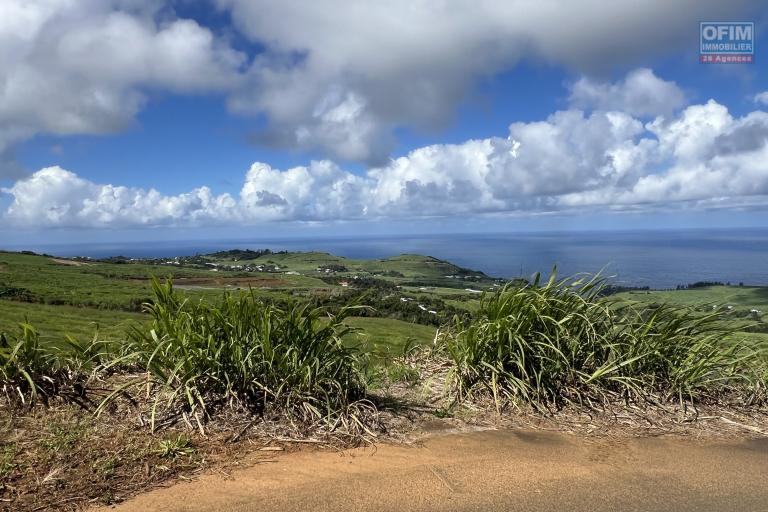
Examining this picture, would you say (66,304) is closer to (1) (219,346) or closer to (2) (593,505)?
(1) (219,346)

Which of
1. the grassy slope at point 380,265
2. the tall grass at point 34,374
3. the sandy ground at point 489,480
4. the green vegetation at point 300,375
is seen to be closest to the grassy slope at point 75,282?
the tall grass at point 34,374

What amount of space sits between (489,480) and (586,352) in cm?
297

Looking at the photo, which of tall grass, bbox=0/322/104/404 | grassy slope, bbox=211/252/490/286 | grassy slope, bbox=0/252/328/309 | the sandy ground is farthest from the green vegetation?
grassy slope, bbox=211/252/490/286

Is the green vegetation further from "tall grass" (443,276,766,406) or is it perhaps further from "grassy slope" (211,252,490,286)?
"grassy slope" (211,252,490,286)

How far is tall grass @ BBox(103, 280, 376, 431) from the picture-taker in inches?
185

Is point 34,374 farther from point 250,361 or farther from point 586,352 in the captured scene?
point 586,352

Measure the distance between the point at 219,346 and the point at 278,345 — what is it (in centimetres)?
56

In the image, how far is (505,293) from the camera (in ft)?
21.2

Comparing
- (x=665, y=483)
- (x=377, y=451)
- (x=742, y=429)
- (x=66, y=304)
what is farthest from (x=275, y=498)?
(x=66, y=304)

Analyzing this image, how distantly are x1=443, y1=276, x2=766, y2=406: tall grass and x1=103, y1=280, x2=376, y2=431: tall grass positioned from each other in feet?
5.01

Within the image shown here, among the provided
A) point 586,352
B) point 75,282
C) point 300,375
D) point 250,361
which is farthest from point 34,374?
point 75,282

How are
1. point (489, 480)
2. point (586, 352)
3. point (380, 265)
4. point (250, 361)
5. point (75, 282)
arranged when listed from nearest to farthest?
point (489, 480) < point (250, 361) < point (586, 352) < point (75, 282) < point (380, 265)

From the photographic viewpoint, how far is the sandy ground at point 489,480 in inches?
133

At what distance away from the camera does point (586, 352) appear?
6.16 meters
